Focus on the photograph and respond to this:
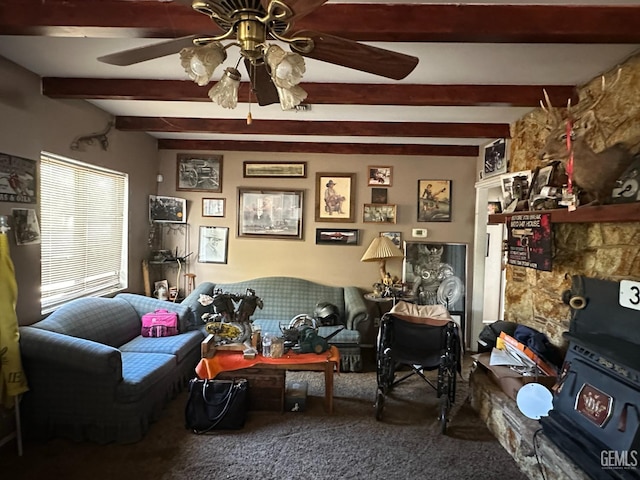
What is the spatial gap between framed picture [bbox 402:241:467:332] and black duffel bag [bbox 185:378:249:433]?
270 cm

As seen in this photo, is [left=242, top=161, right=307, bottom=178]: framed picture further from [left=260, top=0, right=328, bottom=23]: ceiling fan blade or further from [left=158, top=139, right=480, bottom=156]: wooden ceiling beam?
[left=260, top=0, right=328, bottom=23]: ceiling fan blade

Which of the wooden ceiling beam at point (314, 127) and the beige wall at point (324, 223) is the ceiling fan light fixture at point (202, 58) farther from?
the beige wall at point (324, 223)

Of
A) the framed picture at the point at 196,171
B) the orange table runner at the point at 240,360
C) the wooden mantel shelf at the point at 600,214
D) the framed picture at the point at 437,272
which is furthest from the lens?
the framed picture at the point at 196,171

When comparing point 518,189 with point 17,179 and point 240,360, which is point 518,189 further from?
point 17,179

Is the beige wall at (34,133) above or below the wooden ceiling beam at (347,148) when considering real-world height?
below

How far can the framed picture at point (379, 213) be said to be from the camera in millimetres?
4883

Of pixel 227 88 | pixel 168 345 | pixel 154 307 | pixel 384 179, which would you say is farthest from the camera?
pixel 384 179

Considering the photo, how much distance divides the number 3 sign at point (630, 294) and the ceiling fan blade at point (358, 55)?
179 centimetres

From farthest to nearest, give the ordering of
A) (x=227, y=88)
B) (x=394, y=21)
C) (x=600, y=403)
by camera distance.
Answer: (x=600, y=403)
(x=394, y=21)
(x=227, y=88)

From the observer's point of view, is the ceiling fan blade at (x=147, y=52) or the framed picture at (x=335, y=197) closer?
the ceiling fan blade at (x=147, y=52)

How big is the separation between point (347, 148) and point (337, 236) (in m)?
1.10

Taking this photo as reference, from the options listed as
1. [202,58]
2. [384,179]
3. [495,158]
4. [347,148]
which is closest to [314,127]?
[347,148]

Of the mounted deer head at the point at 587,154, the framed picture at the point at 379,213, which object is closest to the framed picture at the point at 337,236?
the framed picture at the point at 379,213

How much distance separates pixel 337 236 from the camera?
493 cm
